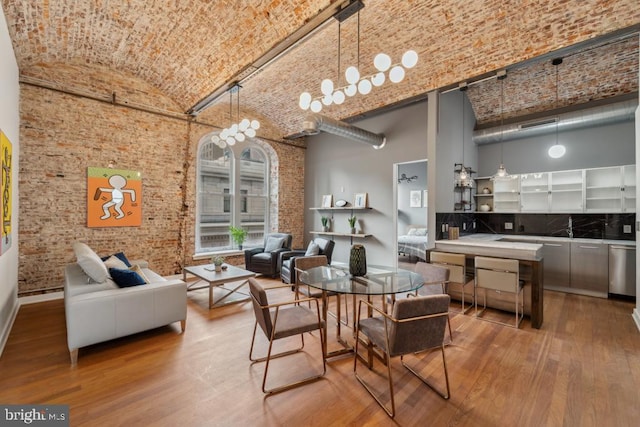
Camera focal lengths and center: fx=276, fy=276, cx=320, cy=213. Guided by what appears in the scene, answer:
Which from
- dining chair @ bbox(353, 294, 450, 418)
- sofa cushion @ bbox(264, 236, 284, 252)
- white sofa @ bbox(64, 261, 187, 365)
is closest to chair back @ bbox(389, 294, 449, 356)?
dining chair @ bbox(353, 294, 450, 418)

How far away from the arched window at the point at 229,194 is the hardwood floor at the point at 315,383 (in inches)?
132

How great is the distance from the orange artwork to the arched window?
1.24 m

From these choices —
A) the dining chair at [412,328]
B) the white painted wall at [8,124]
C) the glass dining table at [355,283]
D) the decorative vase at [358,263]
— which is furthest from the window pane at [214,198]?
the dining chair at [412,328]

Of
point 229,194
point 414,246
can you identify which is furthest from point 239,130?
point 414,246

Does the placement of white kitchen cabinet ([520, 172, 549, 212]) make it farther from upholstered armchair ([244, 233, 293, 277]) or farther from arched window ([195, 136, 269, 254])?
arched window ([195, 136, 269, 254])

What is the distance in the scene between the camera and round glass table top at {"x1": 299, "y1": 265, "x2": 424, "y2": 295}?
2418mm

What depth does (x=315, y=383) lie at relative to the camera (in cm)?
237

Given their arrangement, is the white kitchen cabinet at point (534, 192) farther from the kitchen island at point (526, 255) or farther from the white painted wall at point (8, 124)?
the white painted wall at point (8, 124)

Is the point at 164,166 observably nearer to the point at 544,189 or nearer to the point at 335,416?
the point at 335,416

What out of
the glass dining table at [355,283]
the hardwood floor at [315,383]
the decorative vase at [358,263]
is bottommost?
the hardwood floor at [315,383]

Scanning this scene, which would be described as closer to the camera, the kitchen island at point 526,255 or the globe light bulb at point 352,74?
the globe light bulb at point 352,74

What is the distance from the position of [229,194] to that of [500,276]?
584 cm

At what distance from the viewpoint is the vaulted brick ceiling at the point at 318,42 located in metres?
3.31

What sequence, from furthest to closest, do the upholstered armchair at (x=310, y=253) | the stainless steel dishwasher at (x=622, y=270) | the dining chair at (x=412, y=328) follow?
1. the upholstered armchair at (x=310, y=253)
2. the stainless steel dishwasher at (x=622, y=270)
3. the dining chair at (x=412, y=328)
